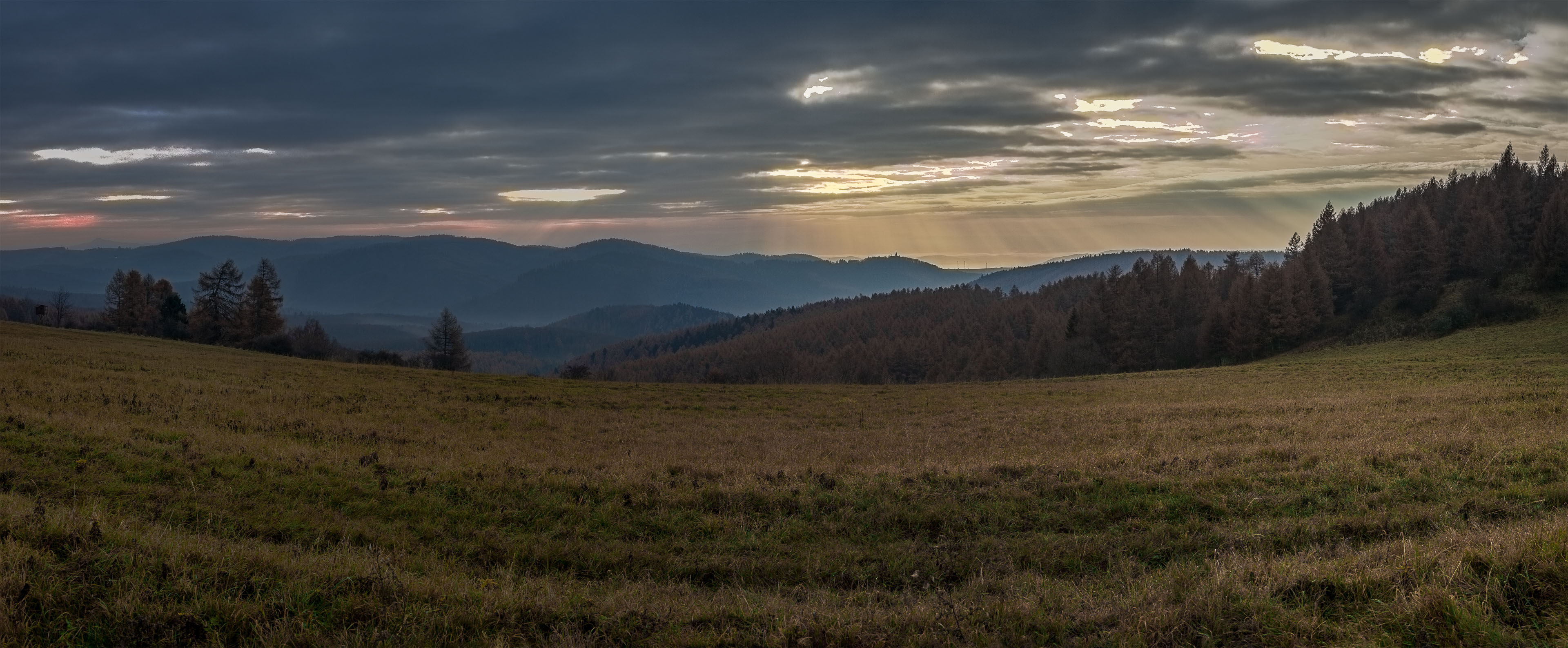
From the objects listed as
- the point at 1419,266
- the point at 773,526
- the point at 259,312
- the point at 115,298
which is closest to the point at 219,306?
the point at 259,312

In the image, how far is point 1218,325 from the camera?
Answer: 266 ft

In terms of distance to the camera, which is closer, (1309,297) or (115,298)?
(1309,297)

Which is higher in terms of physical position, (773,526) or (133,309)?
(133,309)

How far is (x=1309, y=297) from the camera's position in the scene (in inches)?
3068

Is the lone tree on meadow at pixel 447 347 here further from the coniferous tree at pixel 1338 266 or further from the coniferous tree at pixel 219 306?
the coniferous tree at pixel 1338 266

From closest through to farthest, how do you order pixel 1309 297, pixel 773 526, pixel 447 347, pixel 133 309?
pixel 773 526 → pixel 1309 297 → pixel 133 309 → pixel 447 347

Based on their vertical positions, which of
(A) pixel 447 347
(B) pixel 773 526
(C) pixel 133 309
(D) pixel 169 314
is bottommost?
(A) pixel 447 347

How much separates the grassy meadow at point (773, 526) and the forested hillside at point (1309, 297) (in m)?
61.2

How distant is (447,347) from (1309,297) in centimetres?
9423

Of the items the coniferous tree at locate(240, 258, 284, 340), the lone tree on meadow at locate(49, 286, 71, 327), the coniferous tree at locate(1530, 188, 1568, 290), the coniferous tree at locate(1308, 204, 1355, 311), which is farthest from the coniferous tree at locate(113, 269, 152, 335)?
the coniferous tree at locate(1530, 188, 1568, 290)

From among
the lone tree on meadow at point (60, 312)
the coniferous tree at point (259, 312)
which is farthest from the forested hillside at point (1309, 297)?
the lone tree on meadow at point (60, 312)

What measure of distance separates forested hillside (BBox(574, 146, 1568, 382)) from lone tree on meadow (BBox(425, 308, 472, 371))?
19.9m

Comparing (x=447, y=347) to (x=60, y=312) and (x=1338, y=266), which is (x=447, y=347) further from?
(x=1338, y=266)

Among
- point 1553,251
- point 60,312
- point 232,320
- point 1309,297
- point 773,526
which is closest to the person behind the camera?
point 773,526
